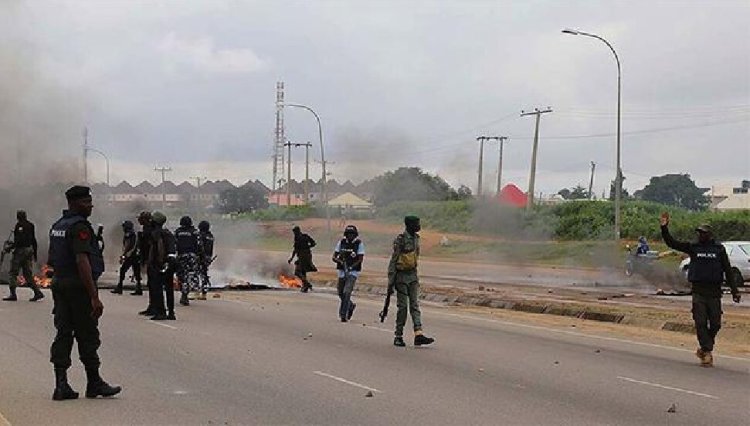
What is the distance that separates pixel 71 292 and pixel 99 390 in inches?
42.3

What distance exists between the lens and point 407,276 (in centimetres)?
1533

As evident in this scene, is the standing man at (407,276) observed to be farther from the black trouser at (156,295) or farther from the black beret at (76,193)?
the black beret at (76,193)

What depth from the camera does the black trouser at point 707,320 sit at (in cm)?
1391

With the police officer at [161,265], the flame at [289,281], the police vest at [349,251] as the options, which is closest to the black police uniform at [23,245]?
the police officer at [161,265]

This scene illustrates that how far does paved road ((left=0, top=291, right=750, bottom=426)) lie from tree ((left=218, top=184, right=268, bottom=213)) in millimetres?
40305

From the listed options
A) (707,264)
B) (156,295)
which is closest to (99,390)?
(707,264)

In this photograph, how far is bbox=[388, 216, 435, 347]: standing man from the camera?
1523 centimetres

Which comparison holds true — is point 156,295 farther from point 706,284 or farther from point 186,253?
point 706,284

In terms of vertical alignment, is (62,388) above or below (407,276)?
below

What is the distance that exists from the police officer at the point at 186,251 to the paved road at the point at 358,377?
2.67 m

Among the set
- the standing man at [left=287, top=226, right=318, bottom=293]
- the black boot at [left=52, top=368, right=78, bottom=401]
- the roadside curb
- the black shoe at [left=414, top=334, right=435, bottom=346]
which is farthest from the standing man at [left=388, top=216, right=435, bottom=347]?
the standing man at [left=287, top=226, right=318, bottom=293]

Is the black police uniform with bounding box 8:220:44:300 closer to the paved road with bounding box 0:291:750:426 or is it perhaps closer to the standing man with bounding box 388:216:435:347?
the paved road with bounding box 0:291:750:426

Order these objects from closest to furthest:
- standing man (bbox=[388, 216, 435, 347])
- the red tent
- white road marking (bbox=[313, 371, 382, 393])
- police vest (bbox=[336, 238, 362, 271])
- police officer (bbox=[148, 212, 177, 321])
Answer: white road marking (bbox=[313, 371, 382, 393]) → standing man (bbox=[388, 216, 435, 347]) → police officer (bbox=[148, 212, 177, 321]) → police vest (bbox=[336, 238, 362, 271]) → the red tent

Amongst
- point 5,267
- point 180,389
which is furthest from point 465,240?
point 180,389
